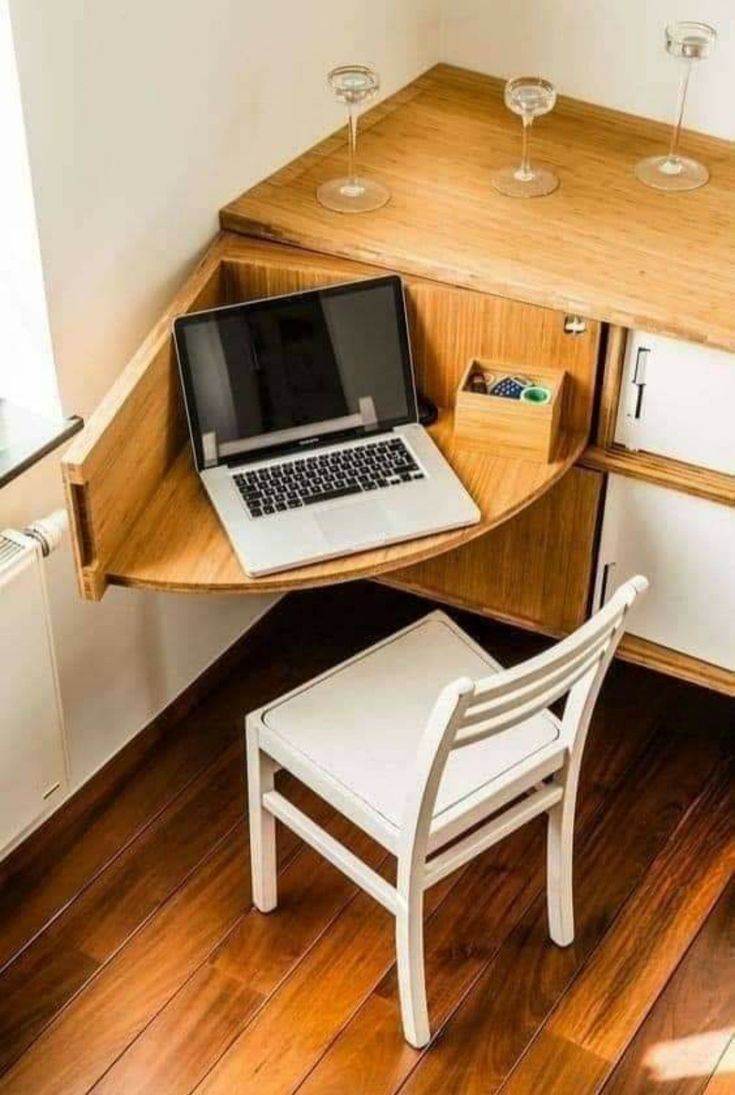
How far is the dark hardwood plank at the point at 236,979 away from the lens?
198 centimetres

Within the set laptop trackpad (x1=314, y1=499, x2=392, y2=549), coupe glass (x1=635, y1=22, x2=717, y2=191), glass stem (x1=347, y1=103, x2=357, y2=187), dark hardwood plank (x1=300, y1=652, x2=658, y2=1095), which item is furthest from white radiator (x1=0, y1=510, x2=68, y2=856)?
coupe glass (x1=635, y1=22, x2=717, y2=191)

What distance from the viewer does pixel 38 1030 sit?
2023mm

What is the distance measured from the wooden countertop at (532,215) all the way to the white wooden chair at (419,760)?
Answer: 403 millimetres

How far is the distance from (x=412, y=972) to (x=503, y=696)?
1.42 feet

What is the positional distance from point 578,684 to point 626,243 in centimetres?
59

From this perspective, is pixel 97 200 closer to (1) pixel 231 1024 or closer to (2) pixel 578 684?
(2) pixel 578 684

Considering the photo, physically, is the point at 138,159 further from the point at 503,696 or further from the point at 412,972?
the point at 412,972

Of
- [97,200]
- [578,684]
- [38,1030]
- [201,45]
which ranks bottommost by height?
[38,1030]

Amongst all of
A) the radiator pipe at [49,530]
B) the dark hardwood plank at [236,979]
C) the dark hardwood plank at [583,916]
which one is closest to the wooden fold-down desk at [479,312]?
the radiator pipe at [49,530]

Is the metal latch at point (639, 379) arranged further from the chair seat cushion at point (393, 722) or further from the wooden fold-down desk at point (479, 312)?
the chair seat cushion at point (393, 722)

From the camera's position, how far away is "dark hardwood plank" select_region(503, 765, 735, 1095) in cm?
199

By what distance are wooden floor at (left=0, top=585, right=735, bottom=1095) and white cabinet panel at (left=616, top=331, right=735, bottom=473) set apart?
56cm

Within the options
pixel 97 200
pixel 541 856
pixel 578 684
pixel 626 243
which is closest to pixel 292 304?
pixel 97 200

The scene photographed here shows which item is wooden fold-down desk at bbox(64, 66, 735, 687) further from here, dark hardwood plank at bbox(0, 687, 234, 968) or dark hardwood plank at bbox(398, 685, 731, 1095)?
dark hardwood plank at bbox(0, 687, 234, 968)
